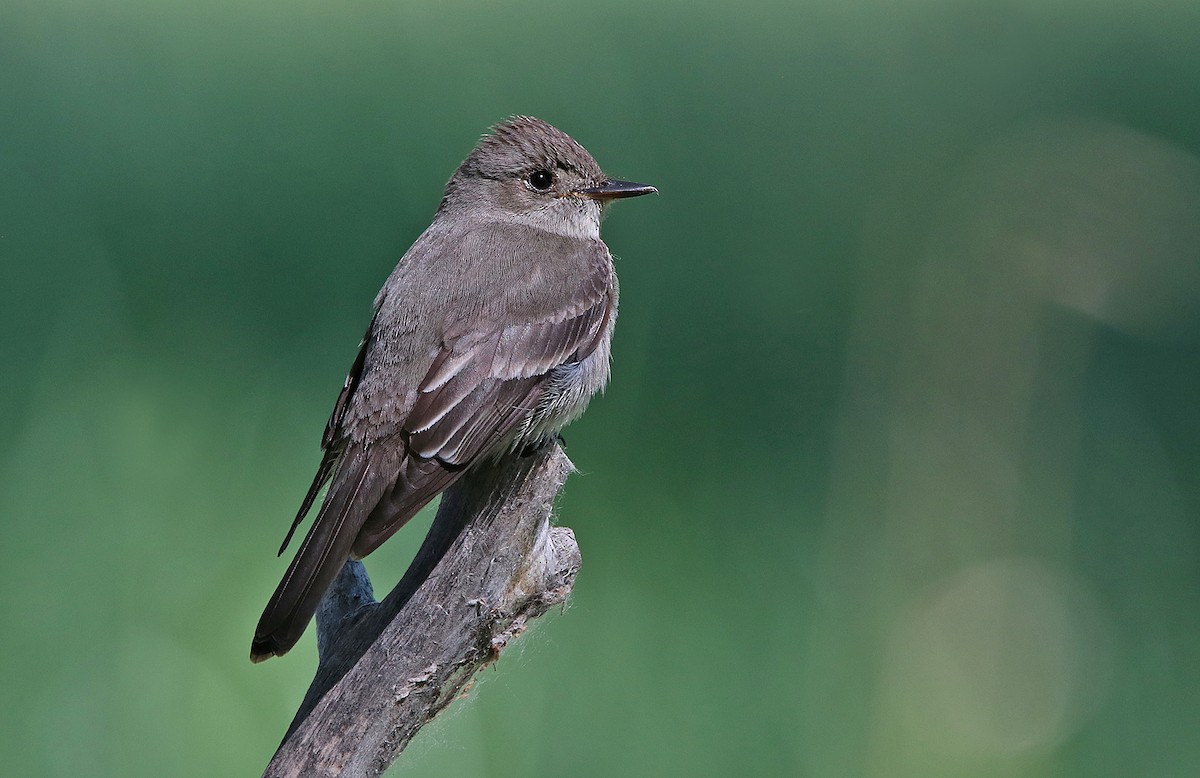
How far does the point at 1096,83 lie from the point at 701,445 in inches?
52.0

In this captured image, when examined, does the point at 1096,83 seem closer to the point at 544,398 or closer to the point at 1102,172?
the point at 1102,172

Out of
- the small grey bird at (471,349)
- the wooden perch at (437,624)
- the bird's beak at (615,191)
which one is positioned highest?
the bird's beak at (615,191)

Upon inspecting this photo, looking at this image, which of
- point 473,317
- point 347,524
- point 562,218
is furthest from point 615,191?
point 347,524

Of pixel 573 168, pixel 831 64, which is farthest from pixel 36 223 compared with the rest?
pixel 831 64

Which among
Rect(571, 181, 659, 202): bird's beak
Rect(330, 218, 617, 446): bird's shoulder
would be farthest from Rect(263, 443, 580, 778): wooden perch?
Rect(571, 181, 659, 202): bird's beak

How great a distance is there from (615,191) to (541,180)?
0.57 feet

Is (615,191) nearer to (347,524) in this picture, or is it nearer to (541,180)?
(541,180)

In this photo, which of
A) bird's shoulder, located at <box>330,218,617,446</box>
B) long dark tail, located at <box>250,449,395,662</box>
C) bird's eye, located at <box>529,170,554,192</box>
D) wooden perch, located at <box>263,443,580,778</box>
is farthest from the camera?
bird's eye, located at <box>529,170,554,192</box>

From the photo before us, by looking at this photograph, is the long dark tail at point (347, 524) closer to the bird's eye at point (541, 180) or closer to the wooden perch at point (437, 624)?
the wooden perch at point (437, 624)

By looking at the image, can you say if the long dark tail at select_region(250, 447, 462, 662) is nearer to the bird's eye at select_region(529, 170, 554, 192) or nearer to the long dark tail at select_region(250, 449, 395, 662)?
the long dark tail at select_region(250, 449, 395, 662)

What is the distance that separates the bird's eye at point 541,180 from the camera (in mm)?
2486

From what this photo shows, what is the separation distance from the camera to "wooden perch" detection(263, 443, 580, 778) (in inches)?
64.5

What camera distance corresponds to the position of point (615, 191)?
2.42 m

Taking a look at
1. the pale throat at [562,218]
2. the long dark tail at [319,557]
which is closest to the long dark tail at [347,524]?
the long dark tail at [319,557]
